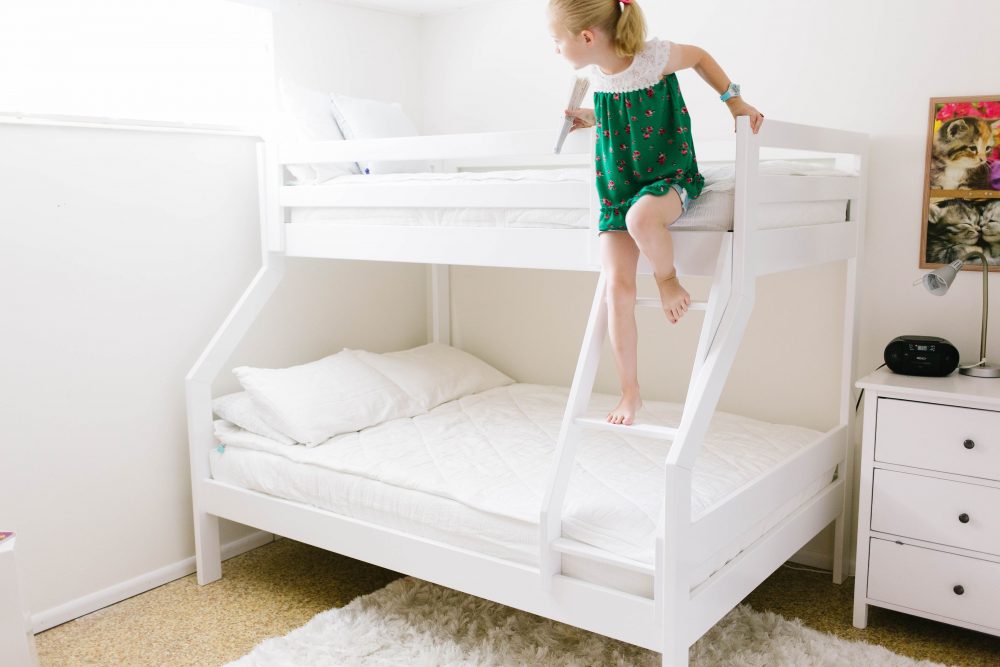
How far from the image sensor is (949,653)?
8.07 ft

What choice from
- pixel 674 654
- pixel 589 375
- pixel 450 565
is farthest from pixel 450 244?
pixel 674 654

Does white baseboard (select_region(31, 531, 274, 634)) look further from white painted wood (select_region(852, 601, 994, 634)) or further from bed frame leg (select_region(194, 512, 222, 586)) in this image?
white painted wood (select_region(852, 601, 994, 634))

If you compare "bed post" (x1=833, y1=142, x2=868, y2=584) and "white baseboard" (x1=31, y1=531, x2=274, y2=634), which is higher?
"bed post" (x1=833, y1=142, x2=868, y2=584)

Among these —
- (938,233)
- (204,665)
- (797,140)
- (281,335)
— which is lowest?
(204,665)

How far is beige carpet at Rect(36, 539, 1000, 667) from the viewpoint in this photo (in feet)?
8.23

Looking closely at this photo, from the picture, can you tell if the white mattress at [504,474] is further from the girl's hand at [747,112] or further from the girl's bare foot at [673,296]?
the girl's hand at [747,112]

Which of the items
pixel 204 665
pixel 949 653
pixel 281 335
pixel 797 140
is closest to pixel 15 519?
pixel 204 665

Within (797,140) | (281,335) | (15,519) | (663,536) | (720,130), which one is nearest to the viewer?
(663,536)

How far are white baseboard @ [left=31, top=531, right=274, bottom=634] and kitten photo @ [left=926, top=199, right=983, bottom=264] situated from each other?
8.15 ft

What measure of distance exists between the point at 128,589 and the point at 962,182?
2.88 m

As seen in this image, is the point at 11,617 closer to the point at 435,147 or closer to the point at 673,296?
the point at 435,147

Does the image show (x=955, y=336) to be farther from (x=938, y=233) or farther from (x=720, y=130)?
(x=720, y=130)

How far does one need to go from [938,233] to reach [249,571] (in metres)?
2.49

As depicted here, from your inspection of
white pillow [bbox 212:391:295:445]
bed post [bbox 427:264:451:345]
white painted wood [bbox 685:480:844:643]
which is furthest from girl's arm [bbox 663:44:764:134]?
bed post [bbox 427:264:451:345]
